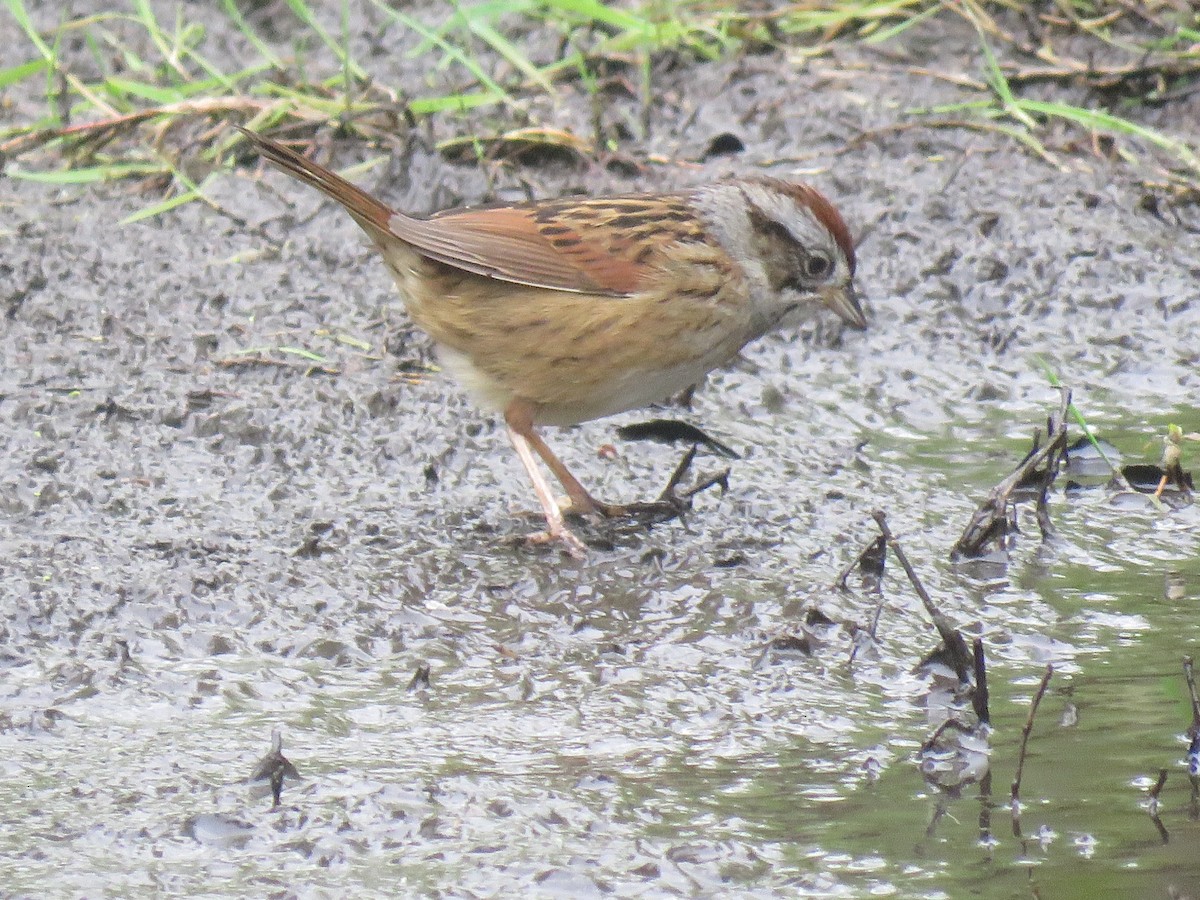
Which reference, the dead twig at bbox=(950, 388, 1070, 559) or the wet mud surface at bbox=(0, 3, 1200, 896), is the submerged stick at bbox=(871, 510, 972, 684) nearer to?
the wet mud surface at bbox=(0, 3, 1200, 896)

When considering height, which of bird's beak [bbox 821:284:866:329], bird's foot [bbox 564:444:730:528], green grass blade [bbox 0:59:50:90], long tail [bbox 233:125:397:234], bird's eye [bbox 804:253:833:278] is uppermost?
green grass blade [bbox 0:59:50:90]

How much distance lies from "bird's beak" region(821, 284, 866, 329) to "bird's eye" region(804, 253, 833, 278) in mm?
60

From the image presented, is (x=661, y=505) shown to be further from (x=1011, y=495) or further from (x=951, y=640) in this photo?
(x=951, y=640)

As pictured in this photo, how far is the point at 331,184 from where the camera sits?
4.82 m

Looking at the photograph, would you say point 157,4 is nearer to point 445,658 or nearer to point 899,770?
point 445,658

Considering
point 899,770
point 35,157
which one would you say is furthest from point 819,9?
point 899,770

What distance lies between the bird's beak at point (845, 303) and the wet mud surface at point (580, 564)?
14.6 inches

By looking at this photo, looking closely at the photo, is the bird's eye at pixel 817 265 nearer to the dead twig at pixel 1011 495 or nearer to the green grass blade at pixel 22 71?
the dead twig at pixel 1011 495

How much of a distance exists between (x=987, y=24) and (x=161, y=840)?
551 cm

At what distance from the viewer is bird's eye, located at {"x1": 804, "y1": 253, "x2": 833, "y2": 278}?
516 cm

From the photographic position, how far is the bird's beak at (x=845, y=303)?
5.25 meters

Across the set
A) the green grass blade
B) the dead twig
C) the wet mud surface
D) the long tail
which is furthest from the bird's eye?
the green grass blade

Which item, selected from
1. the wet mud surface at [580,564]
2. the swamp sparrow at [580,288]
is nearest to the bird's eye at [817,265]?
the swamp sparrow at [580,288]

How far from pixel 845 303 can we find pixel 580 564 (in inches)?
48.8
